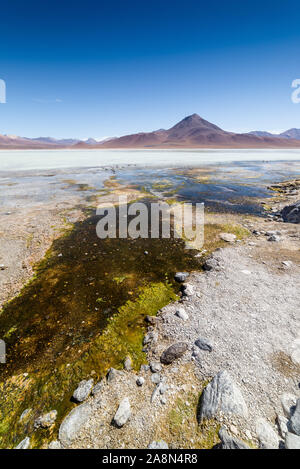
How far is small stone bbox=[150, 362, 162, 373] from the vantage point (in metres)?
3.63

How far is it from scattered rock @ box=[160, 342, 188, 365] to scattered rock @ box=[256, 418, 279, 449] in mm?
1445

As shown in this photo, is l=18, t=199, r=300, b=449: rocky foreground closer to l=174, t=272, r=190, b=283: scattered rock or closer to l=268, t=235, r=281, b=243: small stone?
l=174, t=272, r=190, b=283: scattered rock

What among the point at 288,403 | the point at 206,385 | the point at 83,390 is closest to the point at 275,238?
the point at 288,403

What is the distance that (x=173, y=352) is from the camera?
12.6ft

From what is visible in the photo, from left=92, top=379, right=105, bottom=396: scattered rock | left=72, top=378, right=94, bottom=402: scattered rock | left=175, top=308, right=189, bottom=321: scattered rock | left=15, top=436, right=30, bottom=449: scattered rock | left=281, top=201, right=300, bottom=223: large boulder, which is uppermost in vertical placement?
left=281, top=201, right=300, bottom=223: large boulder

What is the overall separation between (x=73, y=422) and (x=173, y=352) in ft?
6.26

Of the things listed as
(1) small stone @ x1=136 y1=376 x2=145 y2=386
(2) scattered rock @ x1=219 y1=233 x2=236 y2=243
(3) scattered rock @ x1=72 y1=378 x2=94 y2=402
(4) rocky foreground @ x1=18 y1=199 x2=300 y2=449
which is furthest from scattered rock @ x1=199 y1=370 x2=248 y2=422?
(2) scattered rock @ x1=219 y1=233 x2=236 y2=243

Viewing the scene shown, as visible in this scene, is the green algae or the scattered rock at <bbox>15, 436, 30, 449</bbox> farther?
the green algae

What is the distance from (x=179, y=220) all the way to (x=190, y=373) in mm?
8502

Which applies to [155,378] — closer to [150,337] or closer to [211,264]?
[150,337]

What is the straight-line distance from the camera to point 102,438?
2.79m

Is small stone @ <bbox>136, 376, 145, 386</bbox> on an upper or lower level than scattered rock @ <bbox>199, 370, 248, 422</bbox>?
lower
